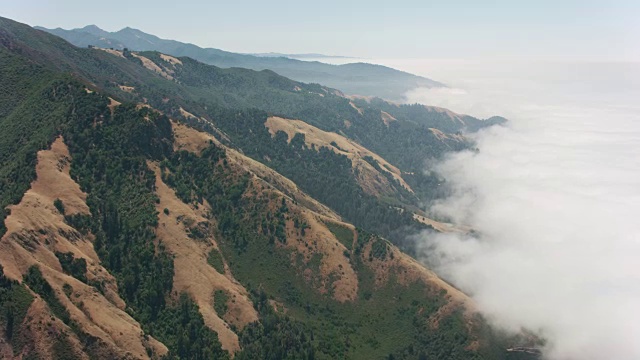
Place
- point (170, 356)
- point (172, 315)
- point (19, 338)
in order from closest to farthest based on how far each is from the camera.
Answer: point (19, 338), point (170, 356), point (172, 315)

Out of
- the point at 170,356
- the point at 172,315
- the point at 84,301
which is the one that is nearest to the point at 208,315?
the point at 172,315

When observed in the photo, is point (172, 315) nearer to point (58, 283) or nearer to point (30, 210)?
point (58, 283)

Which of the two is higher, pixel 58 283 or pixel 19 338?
pixel 58 283

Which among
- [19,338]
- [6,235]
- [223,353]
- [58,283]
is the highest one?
[6,235]

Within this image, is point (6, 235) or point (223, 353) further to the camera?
point (223, 353)

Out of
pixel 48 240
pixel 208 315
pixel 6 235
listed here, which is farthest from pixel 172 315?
pixel 6 235

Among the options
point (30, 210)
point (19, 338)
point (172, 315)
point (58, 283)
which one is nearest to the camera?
point (19, 338)
